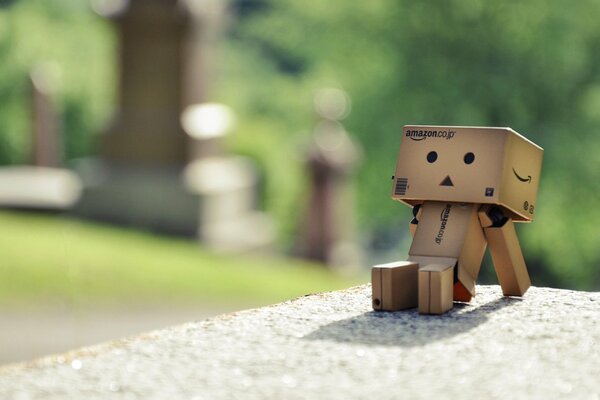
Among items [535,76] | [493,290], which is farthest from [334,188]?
[493,290]

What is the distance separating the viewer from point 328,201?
1781cm

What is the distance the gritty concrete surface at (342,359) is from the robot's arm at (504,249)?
0.27 m

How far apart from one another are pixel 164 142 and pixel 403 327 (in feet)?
42.1

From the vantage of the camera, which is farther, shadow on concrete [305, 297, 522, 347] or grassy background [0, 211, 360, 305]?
grassy background [0, 211, 360, 305]

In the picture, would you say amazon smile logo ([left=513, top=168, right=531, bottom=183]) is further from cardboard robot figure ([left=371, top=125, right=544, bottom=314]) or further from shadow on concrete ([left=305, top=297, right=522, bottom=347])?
shadow on concrete ([left=305, top=297, right=522, bottom=347])

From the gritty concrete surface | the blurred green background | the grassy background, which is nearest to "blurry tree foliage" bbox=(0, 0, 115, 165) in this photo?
the blurred green background

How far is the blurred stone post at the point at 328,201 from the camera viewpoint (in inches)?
699

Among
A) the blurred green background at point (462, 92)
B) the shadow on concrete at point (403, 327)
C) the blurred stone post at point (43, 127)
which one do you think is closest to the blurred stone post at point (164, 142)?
the blurred green background at point (462, 92)

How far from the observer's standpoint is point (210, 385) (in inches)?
157

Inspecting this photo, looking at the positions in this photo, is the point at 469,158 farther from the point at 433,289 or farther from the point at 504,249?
the point at 433,289

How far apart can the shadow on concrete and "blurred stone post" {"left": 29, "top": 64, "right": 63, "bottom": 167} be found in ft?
53.8

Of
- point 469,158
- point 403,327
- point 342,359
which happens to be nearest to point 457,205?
point 469,158

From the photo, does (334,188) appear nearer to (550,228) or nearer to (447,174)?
(550,228)

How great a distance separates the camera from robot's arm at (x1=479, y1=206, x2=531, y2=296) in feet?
18.3
